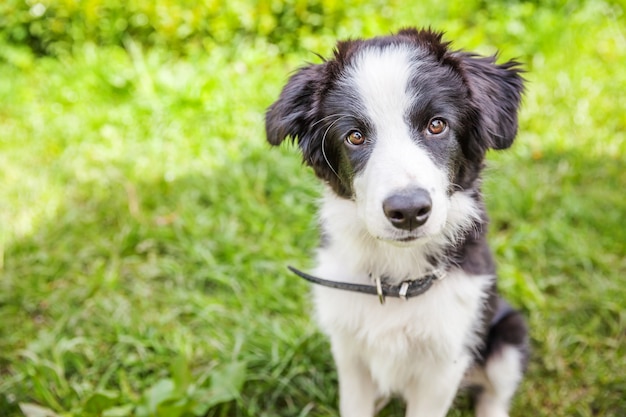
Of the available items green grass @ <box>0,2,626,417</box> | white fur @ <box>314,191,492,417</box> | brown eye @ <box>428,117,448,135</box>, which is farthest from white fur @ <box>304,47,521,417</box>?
green grass @ <box>0,2,626,417</box>

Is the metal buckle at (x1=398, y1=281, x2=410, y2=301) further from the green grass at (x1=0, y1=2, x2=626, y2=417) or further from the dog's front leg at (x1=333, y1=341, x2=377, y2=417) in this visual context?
the green grass at (x1=0, y1=2, x2=626, y2=417)

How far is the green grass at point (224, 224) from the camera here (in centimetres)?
285

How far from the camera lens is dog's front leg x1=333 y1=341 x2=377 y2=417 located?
8.09 feet

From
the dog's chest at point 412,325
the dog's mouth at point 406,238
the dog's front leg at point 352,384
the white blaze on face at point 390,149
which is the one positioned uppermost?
the white blaze on face at point 390,149

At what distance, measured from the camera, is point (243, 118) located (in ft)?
15.0

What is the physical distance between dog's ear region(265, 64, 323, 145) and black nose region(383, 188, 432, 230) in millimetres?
504

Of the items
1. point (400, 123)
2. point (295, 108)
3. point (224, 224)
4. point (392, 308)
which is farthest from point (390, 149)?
point (224, 224)

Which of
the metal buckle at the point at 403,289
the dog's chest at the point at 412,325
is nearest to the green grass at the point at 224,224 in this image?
the dog's chest at the point at 412,325

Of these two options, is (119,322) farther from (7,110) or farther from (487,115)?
(7,110)

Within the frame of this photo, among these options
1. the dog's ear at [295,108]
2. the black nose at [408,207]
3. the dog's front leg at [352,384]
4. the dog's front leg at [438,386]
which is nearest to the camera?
the black nose at [408,207]

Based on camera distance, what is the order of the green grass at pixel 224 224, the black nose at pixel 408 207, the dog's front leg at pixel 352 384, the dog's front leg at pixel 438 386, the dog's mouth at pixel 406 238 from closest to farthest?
the black nose at pixel 408 207 < the dog's mouth at pixel 406 238 < the dog's front leg at pixel 438 386 < the dog's front leg at pixel 352 384 < the green grass at pixel 224 224

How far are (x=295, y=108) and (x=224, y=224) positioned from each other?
1710 mm

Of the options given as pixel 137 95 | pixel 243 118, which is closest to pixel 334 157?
pixel 243 118

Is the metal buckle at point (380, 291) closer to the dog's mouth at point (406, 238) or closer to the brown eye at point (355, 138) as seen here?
the dog's mouth at point (406, 238)
